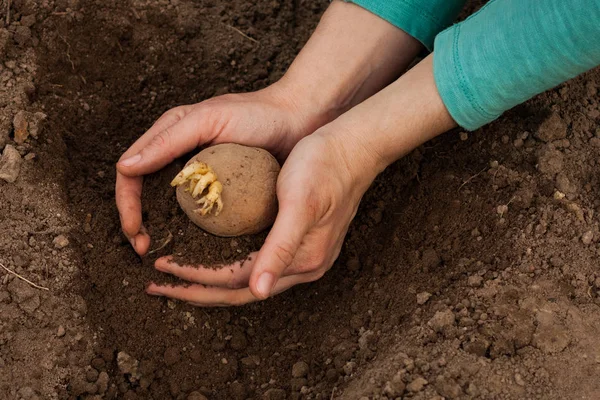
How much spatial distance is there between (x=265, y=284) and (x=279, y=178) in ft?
1.51

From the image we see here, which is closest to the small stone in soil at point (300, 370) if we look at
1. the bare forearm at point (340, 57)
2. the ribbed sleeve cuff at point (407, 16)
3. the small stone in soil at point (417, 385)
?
the small stone in soil at point (417, 385)

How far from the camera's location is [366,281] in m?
2.68

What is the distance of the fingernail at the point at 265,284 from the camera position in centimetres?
201

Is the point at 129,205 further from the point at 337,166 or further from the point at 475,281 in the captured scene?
the point at 475,281

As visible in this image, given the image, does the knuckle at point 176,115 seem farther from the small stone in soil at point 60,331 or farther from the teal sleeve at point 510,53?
the teal sleeve at point 510,53

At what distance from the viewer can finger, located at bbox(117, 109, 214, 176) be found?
2471mm

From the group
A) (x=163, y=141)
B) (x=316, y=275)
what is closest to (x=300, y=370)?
(x=316, y=275)

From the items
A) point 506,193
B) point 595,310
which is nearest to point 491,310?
point 595,310

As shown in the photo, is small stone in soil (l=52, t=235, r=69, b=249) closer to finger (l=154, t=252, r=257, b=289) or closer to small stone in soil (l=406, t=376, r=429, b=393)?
finger (l=154, t=252, r=257, b=289)

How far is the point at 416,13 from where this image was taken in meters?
2.75

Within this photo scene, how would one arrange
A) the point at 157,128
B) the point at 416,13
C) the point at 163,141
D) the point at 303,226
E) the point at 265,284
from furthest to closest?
the point at 416,13 → the point at 157,128 → the point at 163,141 → the point at 303,226 → the point at 265,284

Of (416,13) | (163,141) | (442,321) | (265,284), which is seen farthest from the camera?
(416,13)

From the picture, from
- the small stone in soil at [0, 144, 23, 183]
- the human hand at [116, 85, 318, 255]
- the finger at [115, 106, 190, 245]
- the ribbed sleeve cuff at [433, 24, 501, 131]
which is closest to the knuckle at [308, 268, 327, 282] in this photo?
the human hand at [116, 85, 318, 255]

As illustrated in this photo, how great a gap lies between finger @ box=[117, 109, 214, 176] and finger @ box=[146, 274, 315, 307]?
1.46 feet
